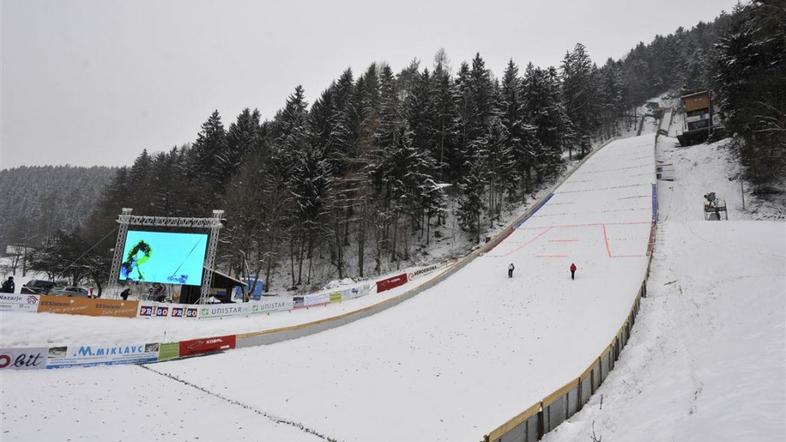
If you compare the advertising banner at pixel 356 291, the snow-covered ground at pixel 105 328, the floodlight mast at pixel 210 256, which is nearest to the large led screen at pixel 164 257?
the floodlight mast at pixel 210 256

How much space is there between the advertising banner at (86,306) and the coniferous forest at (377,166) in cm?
1458

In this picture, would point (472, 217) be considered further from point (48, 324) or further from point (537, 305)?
point (48, 324)

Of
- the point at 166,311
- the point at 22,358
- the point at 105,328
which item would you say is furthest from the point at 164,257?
the point at 22,358

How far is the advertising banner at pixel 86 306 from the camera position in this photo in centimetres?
1802

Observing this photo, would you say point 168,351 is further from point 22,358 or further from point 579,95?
point 579,95

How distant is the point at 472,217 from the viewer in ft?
140

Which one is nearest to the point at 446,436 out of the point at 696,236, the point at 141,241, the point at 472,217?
the point at 141,241

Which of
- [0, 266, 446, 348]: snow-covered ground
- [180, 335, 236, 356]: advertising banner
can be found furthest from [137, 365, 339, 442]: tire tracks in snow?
[0, 266, 446, 348]: snow-covered ground

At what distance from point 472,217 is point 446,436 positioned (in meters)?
33.9

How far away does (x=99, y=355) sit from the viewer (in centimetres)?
1419

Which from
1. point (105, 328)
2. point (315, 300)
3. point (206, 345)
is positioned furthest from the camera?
point (315, 300)

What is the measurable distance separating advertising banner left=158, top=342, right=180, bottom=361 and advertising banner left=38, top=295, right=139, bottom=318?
18.1 feet

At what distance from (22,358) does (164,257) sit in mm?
11273

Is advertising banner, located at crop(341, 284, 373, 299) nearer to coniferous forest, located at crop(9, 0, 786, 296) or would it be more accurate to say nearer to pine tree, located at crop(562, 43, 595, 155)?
coniferous forest, located at crop(9, 0, 786, 296)
